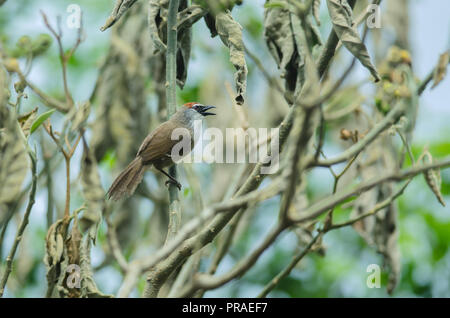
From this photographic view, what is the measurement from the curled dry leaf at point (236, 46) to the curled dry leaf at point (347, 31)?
0.43m

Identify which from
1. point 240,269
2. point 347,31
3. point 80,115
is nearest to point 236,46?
point 347,31

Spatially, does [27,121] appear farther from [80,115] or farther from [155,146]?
[155,146]

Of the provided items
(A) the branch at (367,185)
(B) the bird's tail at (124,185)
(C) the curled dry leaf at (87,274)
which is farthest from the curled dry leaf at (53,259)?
(A) the branch at (367,185)

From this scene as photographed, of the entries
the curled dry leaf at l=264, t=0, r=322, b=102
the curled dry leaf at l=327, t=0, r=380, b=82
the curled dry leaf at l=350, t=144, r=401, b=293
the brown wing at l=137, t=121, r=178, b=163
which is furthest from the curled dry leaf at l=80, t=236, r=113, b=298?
the curled dry leaf at l=350, t=144, r=401, b=293

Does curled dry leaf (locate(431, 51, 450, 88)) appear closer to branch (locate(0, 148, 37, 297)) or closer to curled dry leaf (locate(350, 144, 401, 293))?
branch (locate(0, 148, 37, 297))

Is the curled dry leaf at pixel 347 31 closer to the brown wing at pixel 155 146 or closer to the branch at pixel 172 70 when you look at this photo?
the branch at pixel 172 70

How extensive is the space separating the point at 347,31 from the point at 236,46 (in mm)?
510

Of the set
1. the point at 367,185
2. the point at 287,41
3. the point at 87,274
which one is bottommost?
the point at 367,185

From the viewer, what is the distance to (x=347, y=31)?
242 centimetres

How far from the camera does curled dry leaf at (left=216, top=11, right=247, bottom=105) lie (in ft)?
8.53

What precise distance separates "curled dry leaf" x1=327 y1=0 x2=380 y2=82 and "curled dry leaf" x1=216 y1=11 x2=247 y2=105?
1.41ft

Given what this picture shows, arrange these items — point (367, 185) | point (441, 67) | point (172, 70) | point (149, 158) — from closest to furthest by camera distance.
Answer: point (367, 185)
point (441, 67)
point (172, 70)
point (149, 158)

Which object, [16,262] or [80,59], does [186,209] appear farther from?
[80,59]
